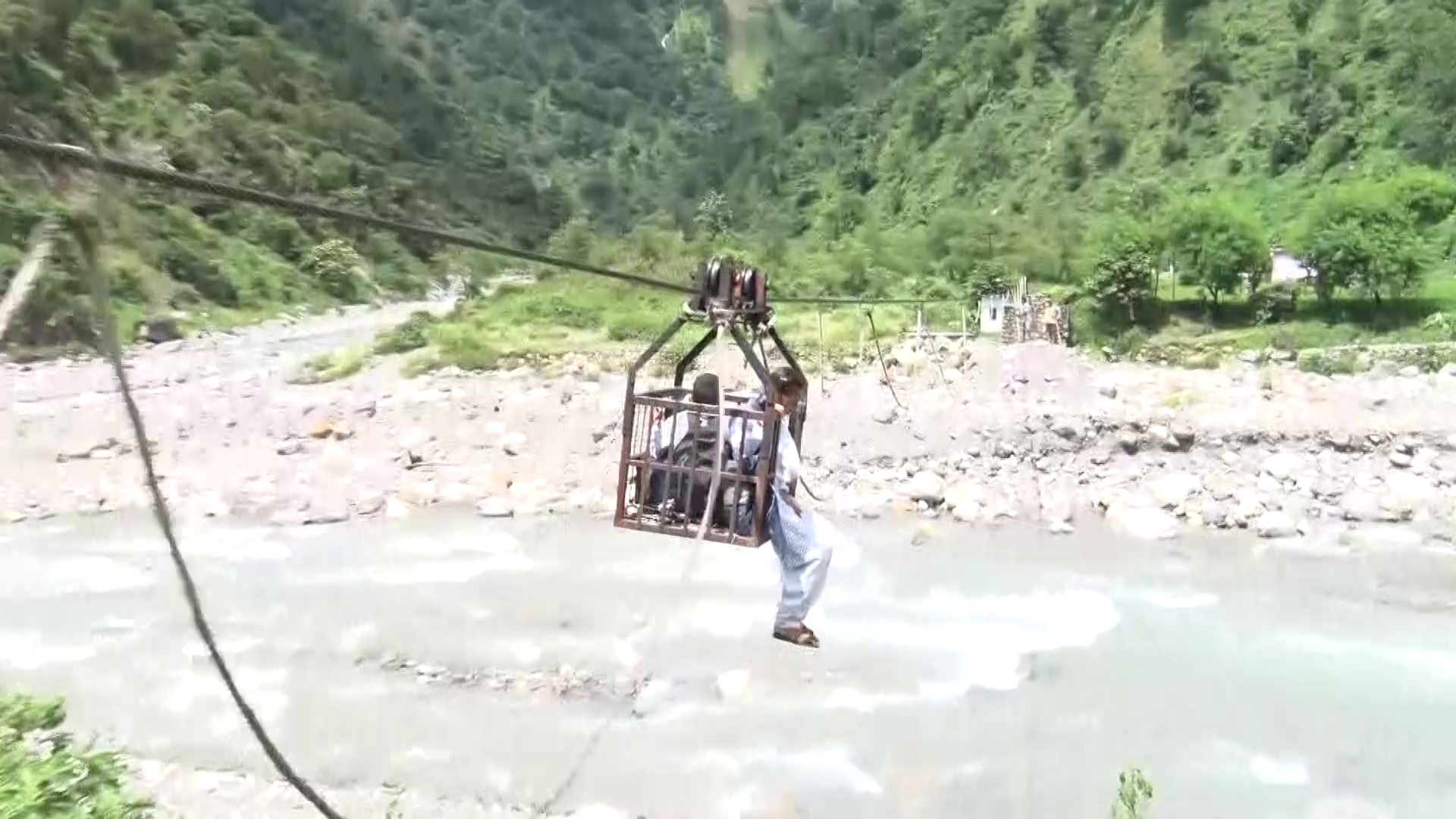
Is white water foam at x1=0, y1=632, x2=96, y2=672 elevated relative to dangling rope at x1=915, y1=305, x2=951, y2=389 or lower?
lower

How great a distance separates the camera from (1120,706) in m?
7.07

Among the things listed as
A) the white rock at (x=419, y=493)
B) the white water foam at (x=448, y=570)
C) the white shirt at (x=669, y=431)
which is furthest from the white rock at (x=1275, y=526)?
the white shirt at (x=669, y=431)

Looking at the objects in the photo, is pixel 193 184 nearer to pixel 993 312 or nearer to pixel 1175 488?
pixel 1175 488

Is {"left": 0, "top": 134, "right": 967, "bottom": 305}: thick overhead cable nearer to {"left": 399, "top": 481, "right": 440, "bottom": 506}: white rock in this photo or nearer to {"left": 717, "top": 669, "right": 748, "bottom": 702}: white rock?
{"left": 717, "top": 669, "right": 748, "bottom": 702}: white rock

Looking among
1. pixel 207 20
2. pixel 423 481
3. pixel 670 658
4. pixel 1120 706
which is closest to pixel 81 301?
pixel 423 481

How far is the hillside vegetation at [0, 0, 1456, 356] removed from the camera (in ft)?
62.4

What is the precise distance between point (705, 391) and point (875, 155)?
45.0m

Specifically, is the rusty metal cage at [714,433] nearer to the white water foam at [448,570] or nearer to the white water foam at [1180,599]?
the white water foam at [448,570]

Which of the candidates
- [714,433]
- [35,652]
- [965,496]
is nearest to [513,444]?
[965,496]

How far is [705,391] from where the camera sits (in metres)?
3.48

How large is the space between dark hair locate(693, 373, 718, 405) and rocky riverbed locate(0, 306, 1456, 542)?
24.6 ft

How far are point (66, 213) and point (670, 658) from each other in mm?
6466

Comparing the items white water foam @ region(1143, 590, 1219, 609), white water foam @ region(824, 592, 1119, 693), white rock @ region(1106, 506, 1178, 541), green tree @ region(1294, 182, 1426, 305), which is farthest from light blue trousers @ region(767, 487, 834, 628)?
green tree @ region(1294, 182, 1426, 305)

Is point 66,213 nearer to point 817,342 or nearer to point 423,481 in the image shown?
point 423,481
